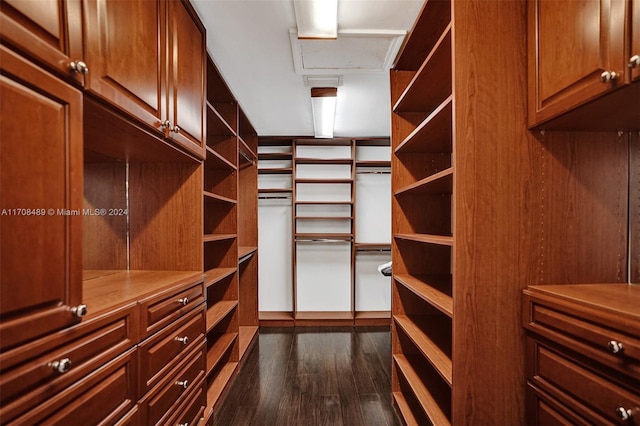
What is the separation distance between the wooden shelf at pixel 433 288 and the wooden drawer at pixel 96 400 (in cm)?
124

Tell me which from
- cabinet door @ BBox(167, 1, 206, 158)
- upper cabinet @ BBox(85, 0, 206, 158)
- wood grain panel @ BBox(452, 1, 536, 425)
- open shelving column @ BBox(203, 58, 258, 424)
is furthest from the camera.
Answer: open shelving column @ BBox(203, 58, 258, 424)

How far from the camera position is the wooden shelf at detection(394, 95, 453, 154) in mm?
1355

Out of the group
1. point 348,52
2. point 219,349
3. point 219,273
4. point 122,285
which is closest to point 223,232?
point 219,273

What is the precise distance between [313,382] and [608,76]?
2.59m

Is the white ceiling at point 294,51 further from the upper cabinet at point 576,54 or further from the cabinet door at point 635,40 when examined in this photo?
the cabinet door at point 635,40

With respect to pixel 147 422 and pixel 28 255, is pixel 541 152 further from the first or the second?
pixel 147 422

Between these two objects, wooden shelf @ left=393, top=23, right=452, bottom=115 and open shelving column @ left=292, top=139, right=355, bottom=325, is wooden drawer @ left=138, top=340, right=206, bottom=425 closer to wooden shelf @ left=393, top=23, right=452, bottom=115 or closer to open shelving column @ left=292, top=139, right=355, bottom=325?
wooden shelf @ left=393, top=23, right=452, bottom=115

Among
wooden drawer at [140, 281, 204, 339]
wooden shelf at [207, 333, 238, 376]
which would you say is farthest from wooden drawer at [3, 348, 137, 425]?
wooden shelf at [207, 333, 238, 376]

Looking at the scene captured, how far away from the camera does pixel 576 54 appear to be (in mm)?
1057

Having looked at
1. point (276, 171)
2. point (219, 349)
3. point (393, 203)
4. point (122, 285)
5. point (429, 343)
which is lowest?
point (219, 349)

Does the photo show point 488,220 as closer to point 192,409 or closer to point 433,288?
point 433,288

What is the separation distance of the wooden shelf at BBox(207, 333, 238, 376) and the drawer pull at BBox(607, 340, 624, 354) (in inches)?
79.4

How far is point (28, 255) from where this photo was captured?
0.73 metres

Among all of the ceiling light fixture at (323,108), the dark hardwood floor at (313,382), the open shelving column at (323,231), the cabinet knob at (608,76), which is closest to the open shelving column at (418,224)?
the dark hardwood floor at (313,382)
